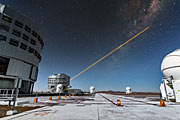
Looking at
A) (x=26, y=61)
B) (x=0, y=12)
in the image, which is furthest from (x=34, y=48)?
(x=0, y=12)

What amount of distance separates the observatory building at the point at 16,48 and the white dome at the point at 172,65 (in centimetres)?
3881

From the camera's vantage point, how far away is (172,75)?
16734 mm

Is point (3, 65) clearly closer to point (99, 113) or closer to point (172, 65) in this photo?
point (99, 113)

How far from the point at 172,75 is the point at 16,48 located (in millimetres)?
41282

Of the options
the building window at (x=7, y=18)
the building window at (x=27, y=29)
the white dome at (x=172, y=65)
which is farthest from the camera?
the building window at (x=27, y=29)

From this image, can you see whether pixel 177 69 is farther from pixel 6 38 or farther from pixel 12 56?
pixel 6 38

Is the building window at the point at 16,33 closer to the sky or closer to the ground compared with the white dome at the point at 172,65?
closer to the sky

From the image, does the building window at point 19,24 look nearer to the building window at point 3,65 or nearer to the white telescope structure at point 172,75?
the building window at point 3,65

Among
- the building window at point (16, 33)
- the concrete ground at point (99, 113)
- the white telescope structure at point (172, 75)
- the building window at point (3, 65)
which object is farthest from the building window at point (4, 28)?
the white telescope structure at point (172, 75)

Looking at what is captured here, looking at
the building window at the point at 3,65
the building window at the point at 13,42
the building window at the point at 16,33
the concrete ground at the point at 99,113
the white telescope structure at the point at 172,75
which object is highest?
the building window at the point at 16,33

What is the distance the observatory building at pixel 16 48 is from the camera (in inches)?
1225

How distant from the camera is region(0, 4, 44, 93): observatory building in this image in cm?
3111

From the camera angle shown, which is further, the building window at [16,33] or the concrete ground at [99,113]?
the building window at [16,33]

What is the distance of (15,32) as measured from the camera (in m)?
34.4
